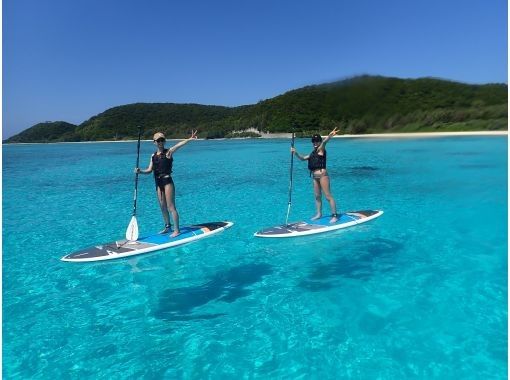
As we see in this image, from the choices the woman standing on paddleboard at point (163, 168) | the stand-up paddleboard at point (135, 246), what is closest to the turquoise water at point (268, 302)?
the stand-up paddleboard at point (135, 246)

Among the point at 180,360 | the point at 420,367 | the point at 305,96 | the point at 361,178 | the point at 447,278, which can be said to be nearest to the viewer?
the point at 420,367

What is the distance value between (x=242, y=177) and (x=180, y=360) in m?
23.1

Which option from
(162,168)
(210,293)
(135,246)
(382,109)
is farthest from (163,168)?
(382,109)

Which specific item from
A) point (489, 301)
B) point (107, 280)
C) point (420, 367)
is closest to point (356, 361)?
point (420, 367)

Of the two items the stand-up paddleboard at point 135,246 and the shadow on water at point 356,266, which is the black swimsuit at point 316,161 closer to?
the shadow on water at point 356,266

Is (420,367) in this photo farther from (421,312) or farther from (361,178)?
(361,178)

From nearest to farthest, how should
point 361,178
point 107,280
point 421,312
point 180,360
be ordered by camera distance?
1. point 180,360
2. point 421,312
3. point 107,280
4. point 361,178

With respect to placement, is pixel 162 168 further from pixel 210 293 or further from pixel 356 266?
pixel 356 266

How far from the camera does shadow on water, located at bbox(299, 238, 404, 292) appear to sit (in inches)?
324

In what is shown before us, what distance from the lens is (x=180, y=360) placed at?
18.5 feet

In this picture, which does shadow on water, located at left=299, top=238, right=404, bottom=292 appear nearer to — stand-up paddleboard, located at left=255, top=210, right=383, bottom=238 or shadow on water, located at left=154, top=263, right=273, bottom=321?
shadow on water, located at left=154, top=263, right=273, bottom=321

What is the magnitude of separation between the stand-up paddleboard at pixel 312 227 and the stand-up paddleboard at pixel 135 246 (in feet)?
6.22

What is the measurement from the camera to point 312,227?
11586 mm

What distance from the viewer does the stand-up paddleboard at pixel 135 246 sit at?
9.77 meters
